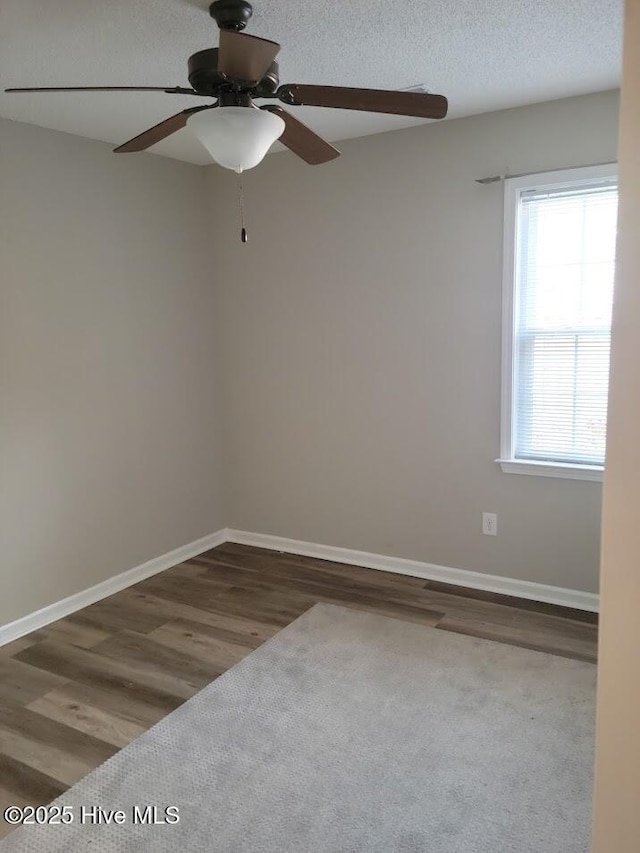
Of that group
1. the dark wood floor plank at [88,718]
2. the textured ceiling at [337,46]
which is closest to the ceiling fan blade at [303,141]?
the textured ceiling at [337,46]

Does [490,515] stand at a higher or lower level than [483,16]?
lower

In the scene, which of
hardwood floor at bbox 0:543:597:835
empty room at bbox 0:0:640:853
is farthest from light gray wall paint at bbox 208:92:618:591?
hardwood floor at bbox 0:543:597:835

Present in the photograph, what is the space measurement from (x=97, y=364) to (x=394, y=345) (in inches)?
66.3

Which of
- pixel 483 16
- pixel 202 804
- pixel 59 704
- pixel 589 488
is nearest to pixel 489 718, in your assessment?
pixel 202 804

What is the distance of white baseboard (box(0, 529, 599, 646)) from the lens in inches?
133

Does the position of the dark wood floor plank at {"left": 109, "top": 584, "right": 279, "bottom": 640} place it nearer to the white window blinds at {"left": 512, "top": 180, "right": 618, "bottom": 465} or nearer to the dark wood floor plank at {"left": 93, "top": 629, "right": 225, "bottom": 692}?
the dark wood floor plank at {"left": 93, "top": 629, "right": 225, "bottom": 692}

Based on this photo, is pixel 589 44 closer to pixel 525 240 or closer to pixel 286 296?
pixel 525 240

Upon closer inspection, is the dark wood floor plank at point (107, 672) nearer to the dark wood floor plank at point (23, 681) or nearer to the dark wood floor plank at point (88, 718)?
the dark wood floor plank at point (23, 681)

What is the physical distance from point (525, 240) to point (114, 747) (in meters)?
2.95

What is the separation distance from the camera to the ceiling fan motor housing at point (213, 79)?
6.13 feet

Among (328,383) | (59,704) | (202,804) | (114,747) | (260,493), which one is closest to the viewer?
(202,804)

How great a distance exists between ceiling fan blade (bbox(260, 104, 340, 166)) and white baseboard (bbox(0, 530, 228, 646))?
2611 mm

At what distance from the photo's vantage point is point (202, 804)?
6.90ft

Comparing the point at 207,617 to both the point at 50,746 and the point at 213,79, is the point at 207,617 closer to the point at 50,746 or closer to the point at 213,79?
the point at 50,746
